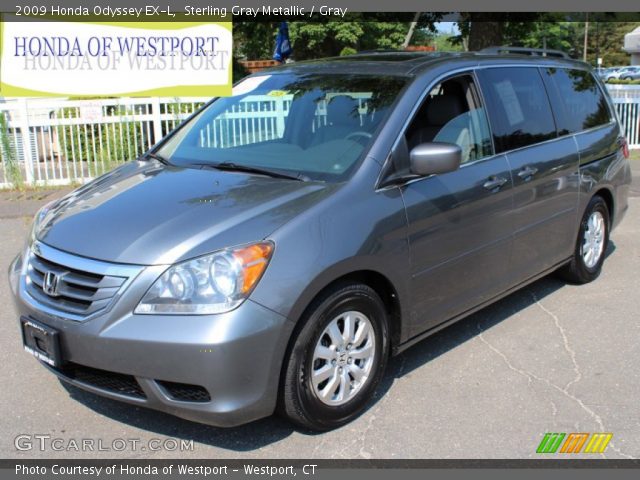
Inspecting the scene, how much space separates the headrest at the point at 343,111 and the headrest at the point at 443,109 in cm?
46

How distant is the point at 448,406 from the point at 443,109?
182cm

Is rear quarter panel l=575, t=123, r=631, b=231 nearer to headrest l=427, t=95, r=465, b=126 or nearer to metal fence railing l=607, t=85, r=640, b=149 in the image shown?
headrest l=427, t=95, r=465, b=126

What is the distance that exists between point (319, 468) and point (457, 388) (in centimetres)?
112

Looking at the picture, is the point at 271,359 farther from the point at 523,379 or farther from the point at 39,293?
the point at 523,379

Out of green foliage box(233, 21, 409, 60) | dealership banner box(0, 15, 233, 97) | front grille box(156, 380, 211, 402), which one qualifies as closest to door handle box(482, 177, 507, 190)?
front grille box(156, 380, 211, 402)

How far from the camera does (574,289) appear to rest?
5.75m

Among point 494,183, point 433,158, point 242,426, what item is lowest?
point 242,426

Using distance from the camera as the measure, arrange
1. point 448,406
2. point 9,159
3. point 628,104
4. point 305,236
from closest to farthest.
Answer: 1. point 305,236
2. point 448,406
3. point 9,159
4. point 628,104

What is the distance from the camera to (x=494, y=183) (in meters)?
4.29

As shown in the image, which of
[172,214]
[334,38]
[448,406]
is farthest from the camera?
[334,38]

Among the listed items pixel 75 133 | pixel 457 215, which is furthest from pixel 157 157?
pixel 75 133

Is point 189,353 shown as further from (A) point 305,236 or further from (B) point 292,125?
(B) point 292,125

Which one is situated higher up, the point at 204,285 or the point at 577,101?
the point at 577,101

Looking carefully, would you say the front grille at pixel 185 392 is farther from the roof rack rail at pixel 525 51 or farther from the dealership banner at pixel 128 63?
the dealership banner at pixel 128 63
